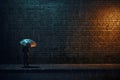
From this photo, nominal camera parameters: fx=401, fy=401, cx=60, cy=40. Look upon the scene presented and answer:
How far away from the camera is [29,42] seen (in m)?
16.4

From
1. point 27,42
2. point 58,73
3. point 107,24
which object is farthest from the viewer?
point 107,24

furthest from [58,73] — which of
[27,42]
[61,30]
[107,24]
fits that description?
[107,24]

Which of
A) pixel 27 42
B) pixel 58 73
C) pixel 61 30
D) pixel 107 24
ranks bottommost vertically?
pixel 58 73

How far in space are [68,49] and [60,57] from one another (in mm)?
505

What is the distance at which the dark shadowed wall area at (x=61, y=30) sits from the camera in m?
17.8

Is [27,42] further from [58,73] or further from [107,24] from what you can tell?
[107,24]

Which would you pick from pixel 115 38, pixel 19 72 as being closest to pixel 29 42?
pixel 19 72

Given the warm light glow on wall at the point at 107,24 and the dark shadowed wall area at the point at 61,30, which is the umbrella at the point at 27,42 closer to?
the dark shadowed wall area at the point at 61,30

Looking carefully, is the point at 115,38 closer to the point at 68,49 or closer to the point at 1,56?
the point at 68,49

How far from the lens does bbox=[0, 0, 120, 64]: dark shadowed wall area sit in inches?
701

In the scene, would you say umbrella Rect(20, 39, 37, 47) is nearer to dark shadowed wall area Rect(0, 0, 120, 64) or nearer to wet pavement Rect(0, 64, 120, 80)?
wet pavement Rect(0, 64, 120, 80)

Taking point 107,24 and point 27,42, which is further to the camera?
point 107,24

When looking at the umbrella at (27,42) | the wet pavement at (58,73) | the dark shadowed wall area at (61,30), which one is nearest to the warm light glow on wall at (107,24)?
the dark shadowed wall area at (61,30)

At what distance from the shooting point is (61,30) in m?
17.9
